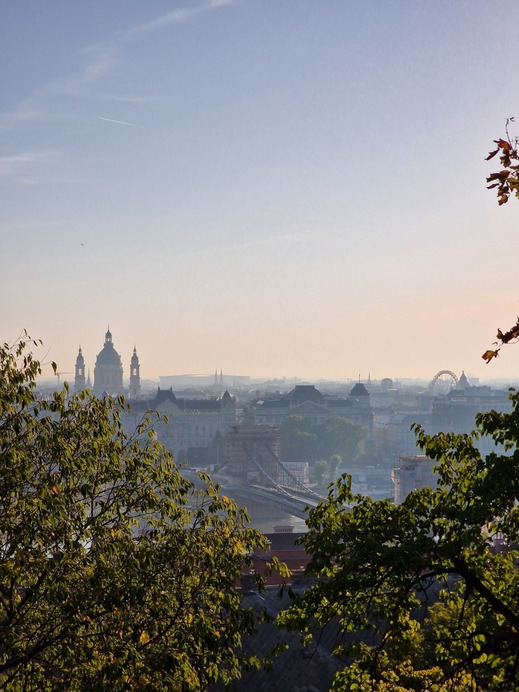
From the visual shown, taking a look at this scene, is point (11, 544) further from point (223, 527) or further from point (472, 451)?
point (472, 451)

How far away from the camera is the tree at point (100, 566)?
401 inches

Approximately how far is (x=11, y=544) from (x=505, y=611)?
531cm

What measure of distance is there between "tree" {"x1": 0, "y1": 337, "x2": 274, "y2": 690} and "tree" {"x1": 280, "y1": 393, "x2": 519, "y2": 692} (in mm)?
1328

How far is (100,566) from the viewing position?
10.7m

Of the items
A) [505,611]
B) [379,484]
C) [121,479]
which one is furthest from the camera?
[379,484]

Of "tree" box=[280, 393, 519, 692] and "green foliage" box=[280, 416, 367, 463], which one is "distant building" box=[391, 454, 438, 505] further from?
"tree" box=[280, 393, 519, 692]

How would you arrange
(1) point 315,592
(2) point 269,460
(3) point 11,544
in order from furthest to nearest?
(2) point 269,460
(3) point 11,544
(1) point 315,592

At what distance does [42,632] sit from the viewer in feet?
34.7

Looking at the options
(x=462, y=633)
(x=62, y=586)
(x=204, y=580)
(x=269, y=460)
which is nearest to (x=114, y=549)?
(x=62, y=586)

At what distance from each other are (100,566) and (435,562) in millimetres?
3817

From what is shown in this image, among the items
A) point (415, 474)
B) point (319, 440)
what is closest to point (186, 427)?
point (319, 440)

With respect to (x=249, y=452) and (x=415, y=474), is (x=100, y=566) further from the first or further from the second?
(x=249, y=452)

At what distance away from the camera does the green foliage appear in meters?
173

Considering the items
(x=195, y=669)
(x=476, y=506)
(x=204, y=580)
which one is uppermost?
(x=476, y=506)
